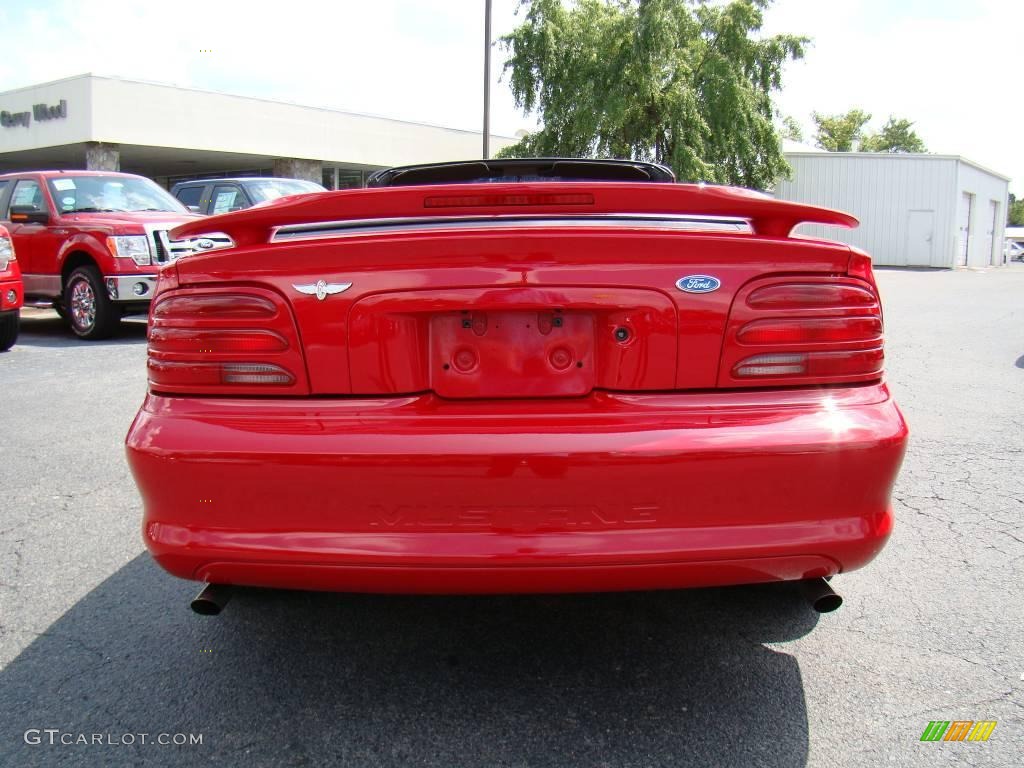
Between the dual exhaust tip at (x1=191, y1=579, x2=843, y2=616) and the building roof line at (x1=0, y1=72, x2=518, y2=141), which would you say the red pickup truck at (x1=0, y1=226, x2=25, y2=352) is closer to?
the dual exhaust tip at (x1=191, y1=579, x2=843, y2=616)

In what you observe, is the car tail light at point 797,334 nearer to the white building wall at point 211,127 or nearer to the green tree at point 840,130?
the white building wall at point 211,127

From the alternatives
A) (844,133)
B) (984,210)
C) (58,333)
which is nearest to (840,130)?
(844,133)

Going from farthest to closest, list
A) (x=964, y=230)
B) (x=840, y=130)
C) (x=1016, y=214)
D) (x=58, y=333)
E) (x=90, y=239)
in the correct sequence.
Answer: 1. (x=1016, y=214)
2. (x=840, y=130)
3. (x=964, y=230)
4. (x=58, y=333)
5. (x=90, y=239)

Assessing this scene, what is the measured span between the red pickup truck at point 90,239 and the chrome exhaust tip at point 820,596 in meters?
8.05

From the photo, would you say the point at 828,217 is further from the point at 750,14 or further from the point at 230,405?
the point at 750,14

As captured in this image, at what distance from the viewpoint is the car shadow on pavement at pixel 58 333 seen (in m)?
9.59

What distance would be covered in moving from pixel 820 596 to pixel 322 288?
1528 millimetres

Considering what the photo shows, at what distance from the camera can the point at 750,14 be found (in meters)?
28.0

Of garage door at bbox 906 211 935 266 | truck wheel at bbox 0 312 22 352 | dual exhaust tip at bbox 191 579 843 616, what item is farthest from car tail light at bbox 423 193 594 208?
garage door at bbox 906 211 935 266

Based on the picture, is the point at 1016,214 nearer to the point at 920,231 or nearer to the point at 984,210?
the point at 984,210

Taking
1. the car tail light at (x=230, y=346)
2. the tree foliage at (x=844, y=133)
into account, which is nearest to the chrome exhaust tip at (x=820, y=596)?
the car tail light at (x=230, y=346)

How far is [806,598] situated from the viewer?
234 cm

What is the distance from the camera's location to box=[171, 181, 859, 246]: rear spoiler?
216cm

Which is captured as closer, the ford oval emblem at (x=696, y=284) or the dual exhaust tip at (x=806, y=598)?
the ford oval emblem at (x=696, y=284)
